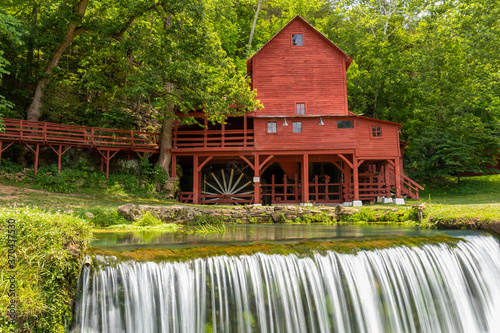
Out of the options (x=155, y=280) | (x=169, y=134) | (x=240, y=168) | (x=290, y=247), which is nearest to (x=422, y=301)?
(x=290, y=247)

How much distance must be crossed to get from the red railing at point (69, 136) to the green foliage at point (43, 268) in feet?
54.3

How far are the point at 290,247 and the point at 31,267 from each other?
411 centimetres

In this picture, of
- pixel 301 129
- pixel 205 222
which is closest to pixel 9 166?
pixel 205 222

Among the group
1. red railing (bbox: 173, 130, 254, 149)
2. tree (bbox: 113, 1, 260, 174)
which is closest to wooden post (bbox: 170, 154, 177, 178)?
red railing (bbox: 173, 130, 254, 149)

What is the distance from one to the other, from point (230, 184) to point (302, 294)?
1961cm

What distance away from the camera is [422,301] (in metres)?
6.79

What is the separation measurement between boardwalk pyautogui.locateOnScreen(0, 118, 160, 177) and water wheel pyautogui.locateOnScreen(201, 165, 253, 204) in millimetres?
4654

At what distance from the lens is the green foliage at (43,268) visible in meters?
4.15

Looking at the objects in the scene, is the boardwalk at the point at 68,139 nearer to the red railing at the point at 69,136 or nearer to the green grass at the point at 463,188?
the red railing at the point at 69,136

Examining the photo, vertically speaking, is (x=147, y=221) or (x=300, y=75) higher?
(x=300, y=75)

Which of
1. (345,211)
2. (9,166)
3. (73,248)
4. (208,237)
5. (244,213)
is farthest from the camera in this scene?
(9,166)

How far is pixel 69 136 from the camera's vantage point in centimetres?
2125

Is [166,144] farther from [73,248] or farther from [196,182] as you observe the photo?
[73,248]

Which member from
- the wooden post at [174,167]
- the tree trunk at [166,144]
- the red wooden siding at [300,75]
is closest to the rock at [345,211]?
the red wooden siding at [300,75]
